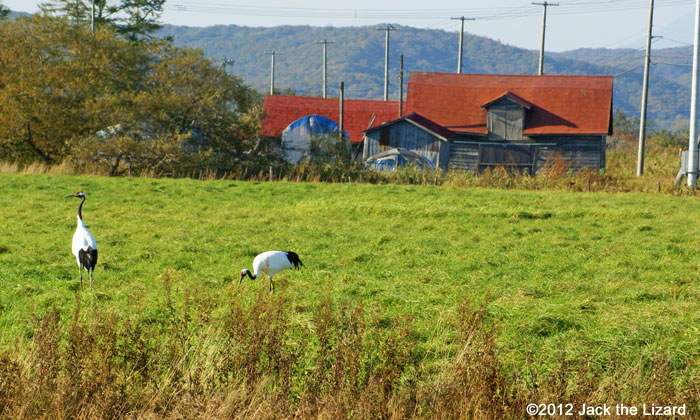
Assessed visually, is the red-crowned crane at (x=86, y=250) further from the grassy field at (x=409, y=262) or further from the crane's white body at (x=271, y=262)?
the crane's white body at (x=271, y=262)

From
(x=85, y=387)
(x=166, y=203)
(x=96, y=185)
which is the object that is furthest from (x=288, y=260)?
(x=96, y=185)

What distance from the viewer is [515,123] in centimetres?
4094

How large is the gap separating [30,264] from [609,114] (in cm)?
3684

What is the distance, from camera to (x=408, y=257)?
12.4 metres

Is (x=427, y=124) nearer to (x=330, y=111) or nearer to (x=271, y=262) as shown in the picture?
(x=330, y=111)

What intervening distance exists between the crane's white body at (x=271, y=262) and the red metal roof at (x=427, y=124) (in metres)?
30.3

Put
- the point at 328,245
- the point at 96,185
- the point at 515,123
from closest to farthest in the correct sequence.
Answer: the point at 328,245
the point at 96,185
the point at 515,123

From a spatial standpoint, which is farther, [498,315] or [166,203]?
[166,203]

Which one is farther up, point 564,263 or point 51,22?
point 51,22

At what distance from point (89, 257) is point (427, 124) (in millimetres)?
32279

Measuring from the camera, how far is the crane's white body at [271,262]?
9.59 metres

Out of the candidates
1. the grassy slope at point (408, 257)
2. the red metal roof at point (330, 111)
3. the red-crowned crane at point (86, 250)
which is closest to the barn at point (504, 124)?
the red metal roof at point (330, 111)

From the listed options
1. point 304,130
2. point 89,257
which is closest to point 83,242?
point 89,257

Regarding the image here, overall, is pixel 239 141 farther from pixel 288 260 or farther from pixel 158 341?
pixel 158 341
